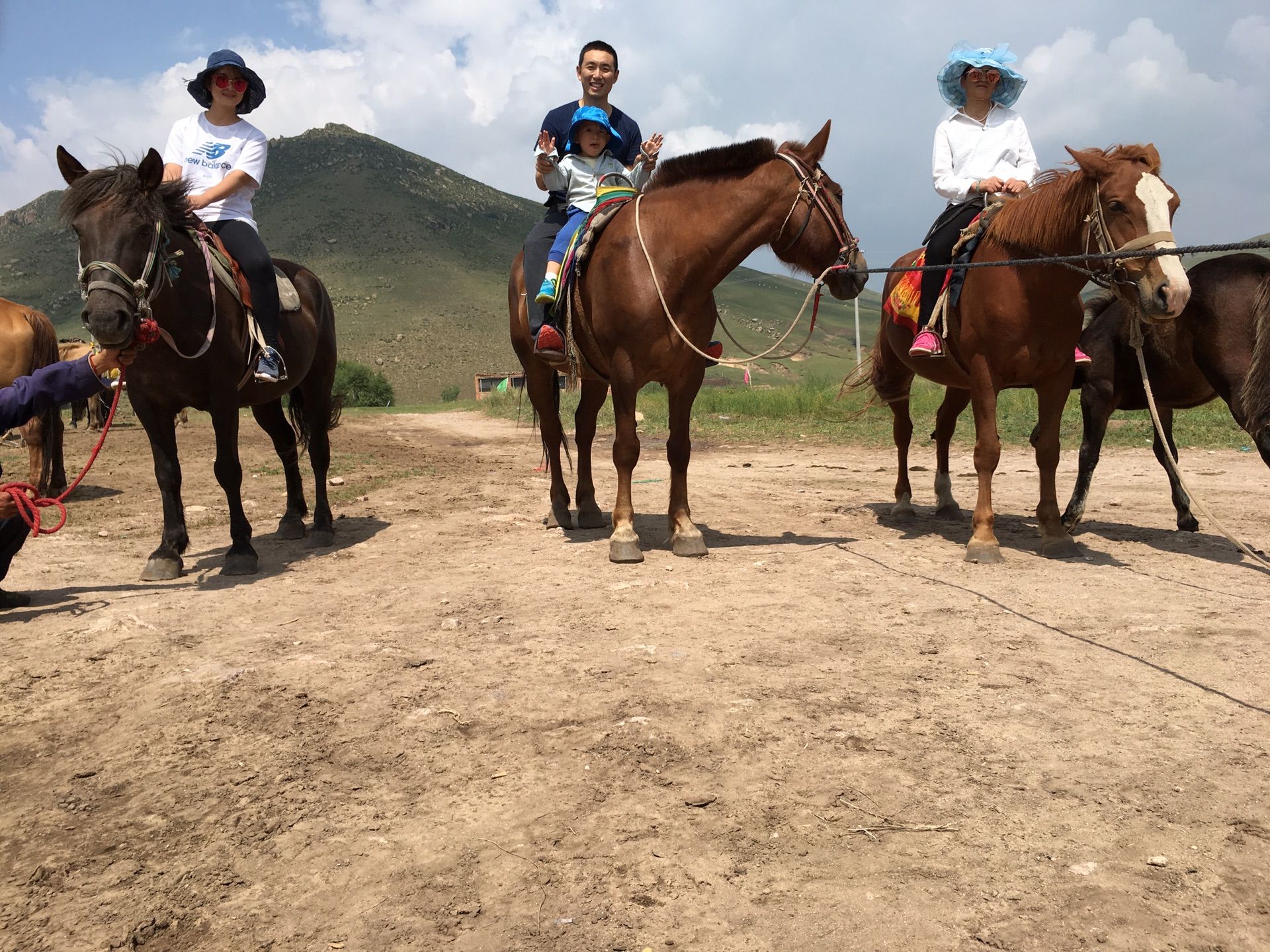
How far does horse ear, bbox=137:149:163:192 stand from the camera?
493cm

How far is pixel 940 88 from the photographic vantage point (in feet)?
21.4

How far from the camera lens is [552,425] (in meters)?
7.68

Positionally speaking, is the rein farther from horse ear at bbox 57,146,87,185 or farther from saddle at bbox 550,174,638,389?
horse ear at bbox 57,146,87,185

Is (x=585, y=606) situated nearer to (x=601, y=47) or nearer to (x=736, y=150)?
(x=736, y=150)

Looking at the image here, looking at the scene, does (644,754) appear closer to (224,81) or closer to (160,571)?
(160,571)

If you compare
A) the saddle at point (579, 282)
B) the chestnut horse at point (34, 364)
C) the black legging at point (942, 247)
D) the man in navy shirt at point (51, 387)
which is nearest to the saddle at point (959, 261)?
the black legging at point (942, 247)

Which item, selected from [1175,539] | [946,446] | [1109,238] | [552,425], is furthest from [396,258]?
[1109,238]

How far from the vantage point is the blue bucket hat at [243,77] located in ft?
20.0

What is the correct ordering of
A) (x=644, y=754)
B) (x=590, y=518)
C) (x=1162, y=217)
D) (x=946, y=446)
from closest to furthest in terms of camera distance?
(x=644, y=754) < (x=1162, y=217) < (x=590, y=518) < (x=946, y=446)

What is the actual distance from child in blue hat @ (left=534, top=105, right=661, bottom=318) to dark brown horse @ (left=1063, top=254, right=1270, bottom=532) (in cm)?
358

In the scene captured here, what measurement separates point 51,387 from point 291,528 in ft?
9.11

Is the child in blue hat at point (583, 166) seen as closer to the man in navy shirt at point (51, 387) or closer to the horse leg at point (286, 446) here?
the horse leg at point (286, 446)

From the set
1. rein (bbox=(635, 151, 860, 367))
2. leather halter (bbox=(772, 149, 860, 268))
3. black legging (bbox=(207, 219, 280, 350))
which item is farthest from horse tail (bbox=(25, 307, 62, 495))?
leather halter (bbox=(772, 149, 860, 268))

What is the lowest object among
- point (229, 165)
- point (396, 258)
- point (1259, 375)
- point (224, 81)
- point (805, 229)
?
point (1259, 375)
